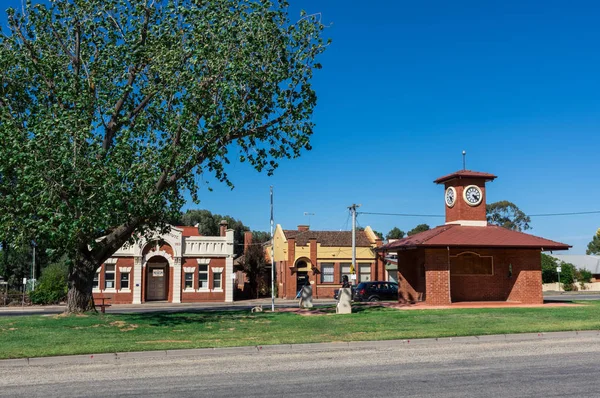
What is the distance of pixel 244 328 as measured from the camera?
17203 millimetres

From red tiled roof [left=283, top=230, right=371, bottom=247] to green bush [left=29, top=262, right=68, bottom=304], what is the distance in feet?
61.3

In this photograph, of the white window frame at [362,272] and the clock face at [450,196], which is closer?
the clock face at [450,196]

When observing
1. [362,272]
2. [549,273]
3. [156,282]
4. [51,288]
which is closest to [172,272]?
[156,282]

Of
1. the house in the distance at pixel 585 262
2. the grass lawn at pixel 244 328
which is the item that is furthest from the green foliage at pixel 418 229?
the grass lawn at pixel 244 328

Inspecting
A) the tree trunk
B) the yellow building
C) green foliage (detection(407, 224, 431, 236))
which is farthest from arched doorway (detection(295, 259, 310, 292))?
green foliage (detection(407, 224, 431, 236))

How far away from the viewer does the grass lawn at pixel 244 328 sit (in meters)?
13.6

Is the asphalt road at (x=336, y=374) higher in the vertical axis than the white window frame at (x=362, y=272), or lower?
lower

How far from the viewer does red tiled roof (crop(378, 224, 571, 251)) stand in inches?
1085

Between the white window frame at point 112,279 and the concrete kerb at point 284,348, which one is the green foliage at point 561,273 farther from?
the concrete kerb at point 284,348

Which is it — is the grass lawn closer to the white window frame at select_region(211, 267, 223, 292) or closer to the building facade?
the building facade

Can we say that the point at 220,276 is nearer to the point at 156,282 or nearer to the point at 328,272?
the point at 156,282

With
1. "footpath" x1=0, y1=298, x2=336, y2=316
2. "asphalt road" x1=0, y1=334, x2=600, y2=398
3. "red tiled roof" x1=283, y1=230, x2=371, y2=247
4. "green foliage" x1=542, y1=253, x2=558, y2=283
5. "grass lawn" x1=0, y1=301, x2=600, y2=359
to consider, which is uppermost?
"red tiled roof" x1=283, y1=230, x2=371, y2=247

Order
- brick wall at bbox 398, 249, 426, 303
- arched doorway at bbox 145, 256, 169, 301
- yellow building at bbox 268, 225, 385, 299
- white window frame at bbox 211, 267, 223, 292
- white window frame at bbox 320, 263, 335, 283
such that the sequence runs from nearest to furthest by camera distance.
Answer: brick wall at bbox 398, 249, 426, 303 < arched doorway at bbox 145, 256, 169, 301 < white window frame at bbox 211, 267, 223, 292 < yellow building at bbox 268, 225, 385, 299 < white window frame at bbox 320, 263, 335, 283

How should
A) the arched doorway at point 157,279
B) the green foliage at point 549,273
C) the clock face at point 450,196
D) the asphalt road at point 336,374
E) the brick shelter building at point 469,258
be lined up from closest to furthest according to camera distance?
the asphalt road at point 336,374 → the brick shelter building at point 469,258 → the clock face at point 450,196 → the arched doorway at point 157,279 → the green foliage at point 549,273
